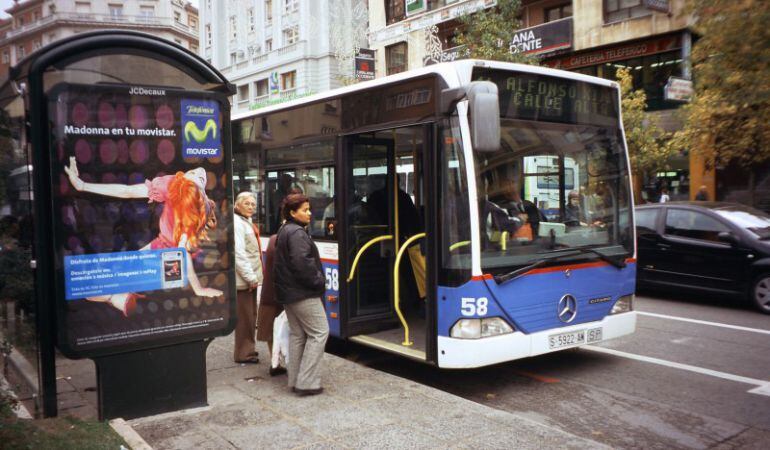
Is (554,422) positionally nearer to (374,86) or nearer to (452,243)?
(452,243)

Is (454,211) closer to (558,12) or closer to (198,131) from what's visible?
(198,131)

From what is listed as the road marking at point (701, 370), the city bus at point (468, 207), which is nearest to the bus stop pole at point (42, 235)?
the city bus at point (468, 207)

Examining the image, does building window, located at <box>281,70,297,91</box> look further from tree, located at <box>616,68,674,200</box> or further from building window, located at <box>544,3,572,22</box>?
tree, located at <box>616,68,674,200</box>

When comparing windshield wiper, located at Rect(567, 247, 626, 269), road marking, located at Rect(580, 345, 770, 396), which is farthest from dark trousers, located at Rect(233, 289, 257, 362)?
road marking, located at Rect(580, 345, 770, 396)

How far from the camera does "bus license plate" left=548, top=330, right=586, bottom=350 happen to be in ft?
20.4

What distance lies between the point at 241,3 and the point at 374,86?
44.5 m

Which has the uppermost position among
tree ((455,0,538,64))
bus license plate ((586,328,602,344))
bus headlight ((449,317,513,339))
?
tree ((455,0,538,64))

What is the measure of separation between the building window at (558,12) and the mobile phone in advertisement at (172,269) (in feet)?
76.8

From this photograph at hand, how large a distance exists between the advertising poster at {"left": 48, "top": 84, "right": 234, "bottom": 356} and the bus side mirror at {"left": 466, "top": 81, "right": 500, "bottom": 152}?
2.02 m

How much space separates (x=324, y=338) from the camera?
5.70 m

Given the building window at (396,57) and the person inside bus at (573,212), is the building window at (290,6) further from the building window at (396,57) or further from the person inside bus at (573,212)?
the person inside bus at (573,212)

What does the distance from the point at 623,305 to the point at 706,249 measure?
4499 mm

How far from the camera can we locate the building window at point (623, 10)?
22812mm

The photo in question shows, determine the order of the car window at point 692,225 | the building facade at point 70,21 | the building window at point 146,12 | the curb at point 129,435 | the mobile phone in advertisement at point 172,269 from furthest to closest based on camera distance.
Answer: the car window at point 692,225 < the mobile phone in advertisement at point 172,269 < the building window at point 146,12 < the building facade at point 70,21 < the curb at point 129,435
